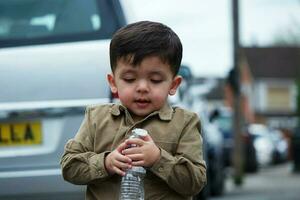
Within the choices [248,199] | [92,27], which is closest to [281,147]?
[248,199]

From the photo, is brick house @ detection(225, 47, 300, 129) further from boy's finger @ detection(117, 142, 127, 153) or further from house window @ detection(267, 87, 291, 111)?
boy's finger @ detection(117, 142, 127, 153)

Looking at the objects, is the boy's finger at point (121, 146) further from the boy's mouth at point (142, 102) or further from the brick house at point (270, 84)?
the brick house at point (270, 84)

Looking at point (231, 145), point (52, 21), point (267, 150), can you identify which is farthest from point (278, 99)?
point (52, 21)

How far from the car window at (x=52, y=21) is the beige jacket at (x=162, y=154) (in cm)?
213

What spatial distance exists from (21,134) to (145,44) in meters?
2.12

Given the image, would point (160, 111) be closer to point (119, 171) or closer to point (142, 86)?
point (142, 86)

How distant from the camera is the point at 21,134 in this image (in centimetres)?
482

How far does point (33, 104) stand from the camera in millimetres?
4781

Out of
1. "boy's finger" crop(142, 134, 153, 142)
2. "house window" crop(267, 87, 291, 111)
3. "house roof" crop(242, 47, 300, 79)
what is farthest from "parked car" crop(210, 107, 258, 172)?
"house window" crop(267, 87, 291, 111)

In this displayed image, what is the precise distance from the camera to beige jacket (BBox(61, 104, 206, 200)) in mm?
2912

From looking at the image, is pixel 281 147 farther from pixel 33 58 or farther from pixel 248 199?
pixel 33 58

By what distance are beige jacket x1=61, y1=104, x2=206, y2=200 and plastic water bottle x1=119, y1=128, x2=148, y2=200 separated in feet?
0.29

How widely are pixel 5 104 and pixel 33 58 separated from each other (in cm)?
30

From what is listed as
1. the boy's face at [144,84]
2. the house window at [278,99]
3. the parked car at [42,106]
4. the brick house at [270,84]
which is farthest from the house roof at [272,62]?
the boy's face at [144,84]
